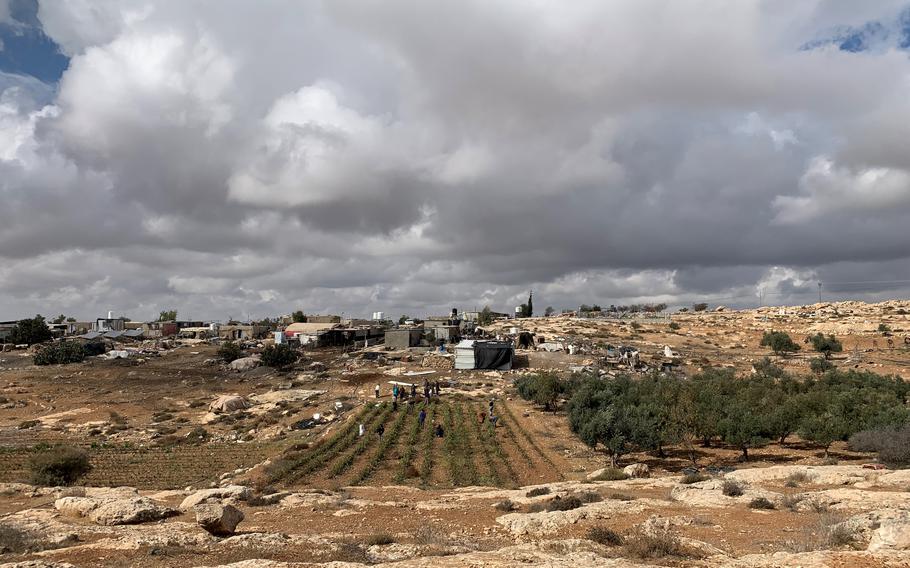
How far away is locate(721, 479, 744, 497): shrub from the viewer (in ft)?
63.0

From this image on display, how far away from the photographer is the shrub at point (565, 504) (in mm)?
17438

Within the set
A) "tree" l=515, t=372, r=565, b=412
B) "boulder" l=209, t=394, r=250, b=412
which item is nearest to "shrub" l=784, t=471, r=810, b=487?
"tree" l=515, t=372, r=565, b=412

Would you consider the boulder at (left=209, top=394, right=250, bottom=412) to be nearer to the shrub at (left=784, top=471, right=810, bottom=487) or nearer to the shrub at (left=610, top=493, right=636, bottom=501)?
the shrub at (left=610, top=493, right=636, bottom=501)

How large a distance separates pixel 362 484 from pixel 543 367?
45588 millimetres

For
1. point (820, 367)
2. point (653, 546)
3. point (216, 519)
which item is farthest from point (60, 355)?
point (820, 367)

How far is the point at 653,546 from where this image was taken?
473 inches

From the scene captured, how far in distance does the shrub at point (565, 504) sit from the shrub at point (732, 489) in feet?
Answer: 18.6

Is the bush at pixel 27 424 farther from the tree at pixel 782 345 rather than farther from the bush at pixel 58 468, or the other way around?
the tree at pixel 782 345

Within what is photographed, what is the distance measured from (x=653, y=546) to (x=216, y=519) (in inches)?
420

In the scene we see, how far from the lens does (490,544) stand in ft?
44.6

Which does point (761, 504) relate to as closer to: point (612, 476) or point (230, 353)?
point (612, 476)

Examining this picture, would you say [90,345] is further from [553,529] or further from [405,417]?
[553,529]

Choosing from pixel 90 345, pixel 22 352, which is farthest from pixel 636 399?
pixel 22 352

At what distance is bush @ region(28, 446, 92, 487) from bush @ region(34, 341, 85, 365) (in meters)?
61.9
